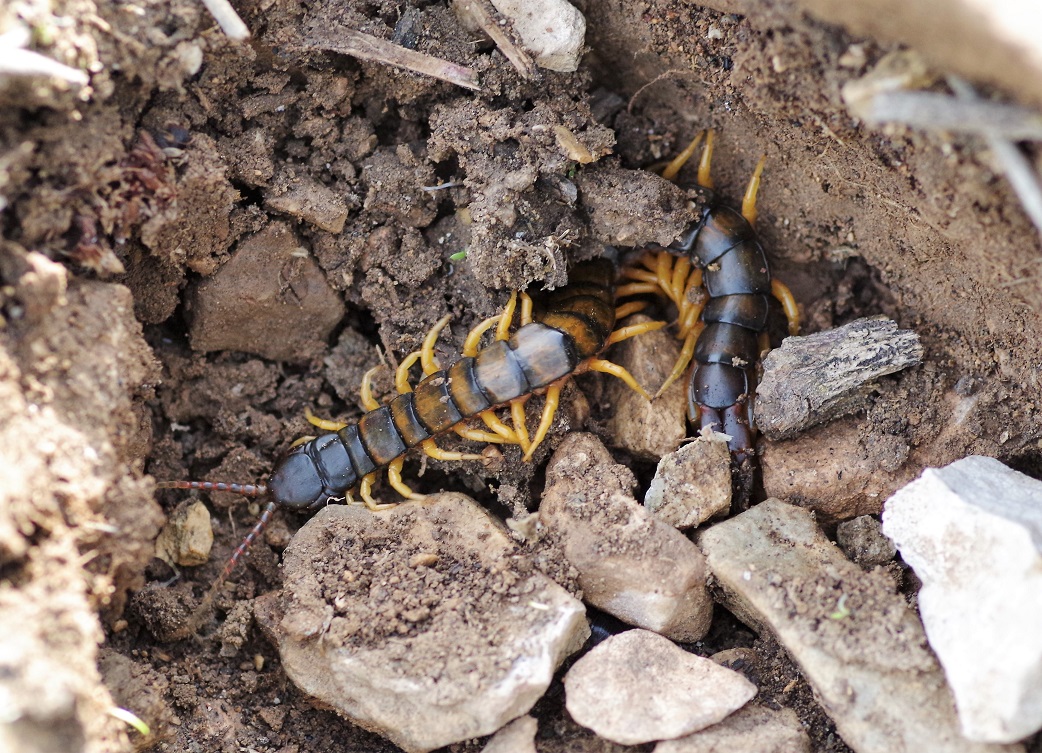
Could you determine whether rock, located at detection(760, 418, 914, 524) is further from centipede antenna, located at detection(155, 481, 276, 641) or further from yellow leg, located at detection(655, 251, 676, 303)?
centipede antenna, located at detection(155, 481, 276, 641)

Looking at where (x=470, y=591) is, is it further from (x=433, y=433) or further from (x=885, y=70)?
(x=885, y=70)

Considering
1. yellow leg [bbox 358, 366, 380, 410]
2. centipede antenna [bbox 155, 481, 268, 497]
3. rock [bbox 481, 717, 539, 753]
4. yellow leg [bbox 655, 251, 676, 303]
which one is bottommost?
centipede antenna [bbox 155, 481, 268, 497]

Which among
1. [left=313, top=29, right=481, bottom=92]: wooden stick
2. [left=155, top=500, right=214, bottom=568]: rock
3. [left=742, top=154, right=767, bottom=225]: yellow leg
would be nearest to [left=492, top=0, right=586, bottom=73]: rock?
[left=313, top=29, right=481, bottom=92]: wooden stick

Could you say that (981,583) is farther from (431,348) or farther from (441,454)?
(431,348)

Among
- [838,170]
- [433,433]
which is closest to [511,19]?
[838,170]

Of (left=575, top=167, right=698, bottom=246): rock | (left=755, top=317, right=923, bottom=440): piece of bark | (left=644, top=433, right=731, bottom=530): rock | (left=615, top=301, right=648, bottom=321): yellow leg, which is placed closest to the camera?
(left=644, top=433, right=731, bottom=530): rock

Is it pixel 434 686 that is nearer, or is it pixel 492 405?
pixel 434 686

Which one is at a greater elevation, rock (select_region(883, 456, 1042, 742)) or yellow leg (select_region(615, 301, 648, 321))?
rock (select_region(883, 456, 1042, 742))
